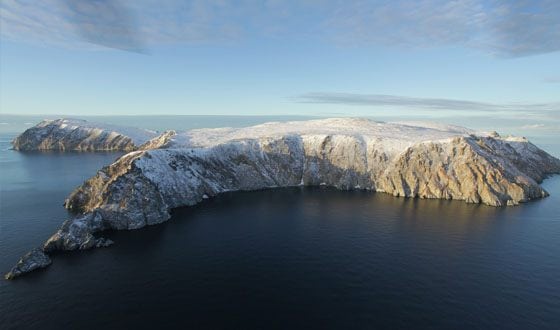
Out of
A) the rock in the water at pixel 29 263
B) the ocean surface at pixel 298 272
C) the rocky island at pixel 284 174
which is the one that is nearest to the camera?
the ocean surface at pixel 298 272

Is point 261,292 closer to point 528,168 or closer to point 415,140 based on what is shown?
point 415,140

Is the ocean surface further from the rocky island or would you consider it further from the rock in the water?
the rocky island

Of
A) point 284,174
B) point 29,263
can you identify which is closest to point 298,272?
point 29,263

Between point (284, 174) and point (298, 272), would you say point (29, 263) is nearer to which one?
point (298, 272)

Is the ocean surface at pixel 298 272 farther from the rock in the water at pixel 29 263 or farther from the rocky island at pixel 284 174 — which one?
the rocky island at pixel 284 174

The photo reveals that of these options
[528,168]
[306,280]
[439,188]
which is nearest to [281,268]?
[306,280]

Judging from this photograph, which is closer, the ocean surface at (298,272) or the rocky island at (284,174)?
the ocean surface at (298,272)

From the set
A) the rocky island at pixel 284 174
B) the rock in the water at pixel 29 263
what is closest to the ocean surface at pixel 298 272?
the rock in the water at pixel 29 263
